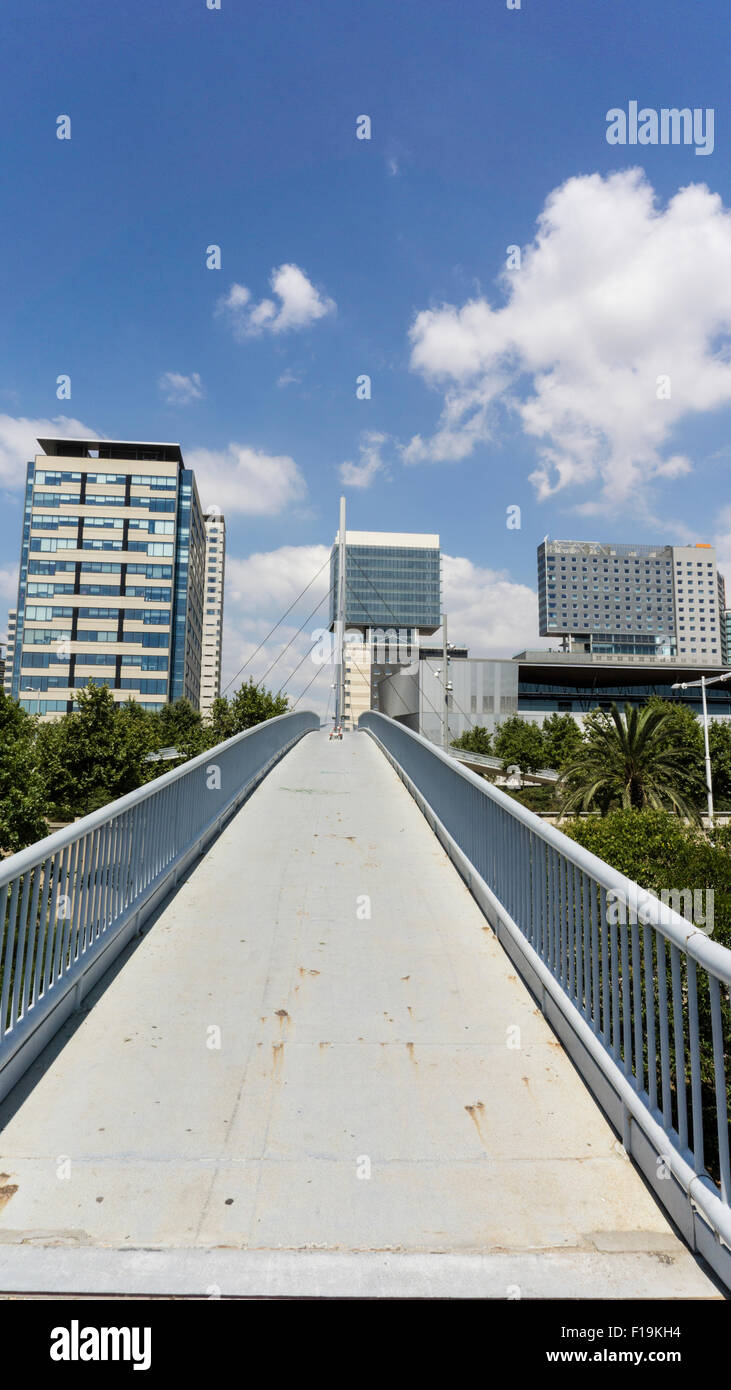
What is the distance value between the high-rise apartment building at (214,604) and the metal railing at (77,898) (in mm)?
162076

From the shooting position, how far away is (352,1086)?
3.61 metres

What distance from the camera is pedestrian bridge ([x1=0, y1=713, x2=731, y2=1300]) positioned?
2533 millimetres

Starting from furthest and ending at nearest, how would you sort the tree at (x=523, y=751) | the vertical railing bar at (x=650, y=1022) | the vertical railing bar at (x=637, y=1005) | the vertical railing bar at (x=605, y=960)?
the tree at (x=523, y=751), the vertical railing bar at (x=605, y=960), the vertical railing bar at (x=637, y=1005), the vertical railing bar at (x=650, y=1022)

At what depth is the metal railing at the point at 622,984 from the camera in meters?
2.55

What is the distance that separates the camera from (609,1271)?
8.23 ft

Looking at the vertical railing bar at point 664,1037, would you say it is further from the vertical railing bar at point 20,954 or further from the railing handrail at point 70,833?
the vertical railing bar at point 20,954

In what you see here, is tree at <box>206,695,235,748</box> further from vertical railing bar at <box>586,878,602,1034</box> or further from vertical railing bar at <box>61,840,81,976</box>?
vertical railing bar at <box>586,878,602,1034</box>

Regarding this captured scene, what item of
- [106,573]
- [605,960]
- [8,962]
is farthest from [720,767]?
[106,573]

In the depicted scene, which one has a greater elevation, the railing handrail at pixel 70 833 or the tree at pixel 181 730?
the tree at pixel 181 730

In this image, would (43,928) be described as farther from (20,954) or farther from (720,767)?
(720,767)

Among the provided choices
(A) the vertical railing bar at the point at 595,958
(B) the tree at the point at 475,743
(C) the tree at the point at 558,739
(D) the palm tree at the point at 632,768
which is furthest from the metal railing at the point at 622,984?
(B) the tree at the point at 475,743

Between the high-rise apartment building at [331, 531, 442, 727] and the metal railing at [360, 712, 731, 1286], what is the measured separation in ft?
483
